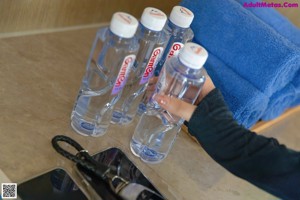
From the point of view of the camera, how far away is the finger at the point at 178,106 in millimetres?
628

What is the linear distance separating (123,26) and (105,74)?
111 mm

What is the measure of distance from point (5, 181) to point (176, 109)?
288 millimetres

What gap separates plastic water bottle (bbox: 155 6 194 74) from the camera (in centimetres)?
71

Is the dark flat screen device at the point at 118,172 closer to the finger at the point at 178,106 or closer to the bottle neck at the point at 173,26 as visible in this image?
the finger at the point at 178,106

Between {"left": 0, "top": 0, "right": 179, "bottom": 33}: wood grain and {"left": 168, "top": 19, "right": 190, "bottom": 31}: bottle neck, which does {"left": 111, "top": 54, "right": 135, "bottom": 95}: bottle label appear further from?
{"left": 0, "top": 0, "right": 179, "bottom": 33}: wood grain

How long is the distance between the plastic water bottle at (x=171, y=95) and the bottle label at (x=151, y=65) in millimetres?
39

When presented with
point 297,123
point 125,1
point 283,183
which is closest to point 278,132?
point 297,123

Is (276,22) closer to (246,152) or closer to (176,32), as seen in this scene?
(176,32)

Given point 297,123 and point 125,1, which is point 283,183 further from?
point 125,1

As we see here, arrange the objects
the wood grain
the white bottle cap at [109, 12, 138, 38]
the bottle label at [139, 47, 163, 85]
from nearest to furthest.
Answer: the white bottle cap at [109, 12, 138, 38] < the bottle label at [139, 47, 163, 85] < the wood grain

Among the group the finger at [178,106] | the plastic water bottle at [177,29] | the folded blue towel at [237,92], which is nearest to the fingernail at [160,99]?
the finger at [178,106]

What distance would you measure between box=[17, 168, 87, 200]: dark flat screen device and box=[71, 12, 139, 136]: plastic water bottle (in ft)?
0.36

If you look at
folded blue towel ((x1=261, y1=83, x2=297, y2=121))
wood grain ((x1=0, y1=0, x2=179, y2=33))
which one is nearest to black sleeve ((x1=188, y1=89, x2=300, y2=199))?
folded blue towel ((x1=261, y1=83, x2=297, y2=121))

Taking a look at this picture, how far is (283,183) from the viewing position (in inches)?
23.5
